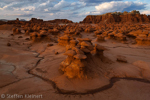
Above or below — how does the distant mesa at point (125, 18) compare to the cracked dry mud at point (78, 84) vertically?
above

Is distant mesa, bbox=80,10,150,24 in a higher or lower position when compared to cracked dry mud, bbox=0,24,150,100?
higher

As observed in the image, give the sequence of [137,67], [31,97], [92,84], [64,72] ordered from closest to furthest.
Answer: [31,97] < [92,84] < [64,72] < [137,67]

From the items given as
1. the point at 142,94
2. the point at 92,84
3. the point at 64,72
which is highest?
the point at 64,72

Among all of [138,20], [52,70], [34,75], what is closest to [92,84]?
[52,70]

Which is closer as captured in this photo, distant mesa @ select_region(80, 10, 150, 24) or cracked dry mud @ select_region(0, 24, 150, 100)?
cracked dry mud @ select_region(0, 24, 150, 100)

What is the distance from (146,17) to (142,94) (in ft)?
131

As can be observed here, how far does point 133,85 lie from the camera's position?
265 cm

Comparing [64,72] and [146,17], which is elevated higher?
[146,17]

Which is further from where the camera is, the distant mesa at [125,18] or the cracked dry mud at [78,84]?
the distant mesa at [125,18]

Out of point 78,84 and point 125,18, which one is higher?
point 125,18

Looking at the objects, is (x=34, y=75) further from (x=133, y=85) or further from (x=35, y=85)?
(x=133, y=85)

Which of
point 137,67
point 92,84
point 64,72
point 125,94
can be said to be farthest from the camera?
point 137,67

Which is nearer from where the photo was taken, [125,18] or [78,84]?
[78,84]

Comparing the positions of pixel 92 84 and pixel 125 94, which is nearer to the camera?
pixel 125 94
